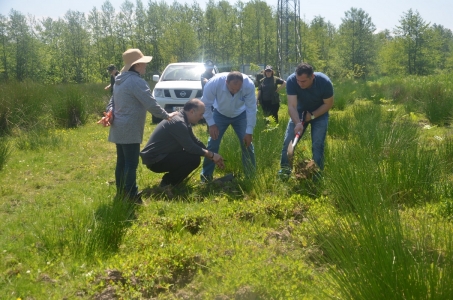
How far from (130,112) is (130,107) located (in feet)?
0.18

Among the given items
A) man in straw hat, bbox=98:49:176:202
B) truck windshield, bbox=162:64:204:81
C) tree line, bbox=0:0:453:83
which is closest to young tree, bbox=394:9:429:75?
tree line, bbox=0:0:453:83

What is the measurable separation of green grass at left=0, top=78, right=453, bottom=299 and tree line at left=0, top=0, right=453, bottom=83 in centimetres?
3606

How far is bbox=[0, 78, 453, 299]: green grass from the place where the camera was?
227cm

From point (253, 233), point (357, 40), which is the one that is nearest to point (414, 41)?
point (357, 40)

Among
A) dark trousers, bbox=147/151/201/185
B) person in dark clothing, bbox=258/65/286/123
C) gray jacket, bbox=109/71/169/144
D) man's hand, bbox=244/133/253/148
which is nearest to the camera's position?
gray jacket, bbox=109/71/169/144

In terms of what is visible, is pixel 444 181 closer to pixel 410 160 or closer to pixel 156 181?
pixel 410 160

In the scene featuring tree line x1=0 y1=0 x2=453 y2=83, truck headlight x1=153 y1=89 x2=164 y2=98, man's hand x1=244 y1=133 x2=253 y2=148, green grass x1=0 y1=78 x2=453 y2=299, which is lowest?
green grass x1=0 y1=78 x2=453 y2=299

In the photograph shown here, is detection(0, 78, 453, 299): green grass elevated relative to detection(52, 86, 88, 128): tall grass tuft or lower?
lower

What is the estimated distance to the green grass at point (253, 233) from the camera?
7.46 ft

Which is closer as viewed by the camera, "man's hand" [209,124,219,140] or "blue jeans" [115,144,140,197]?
"blue jeans" [115,144,140,197]

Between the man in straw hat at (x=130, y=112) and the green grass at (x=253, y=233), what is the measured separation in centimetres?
48

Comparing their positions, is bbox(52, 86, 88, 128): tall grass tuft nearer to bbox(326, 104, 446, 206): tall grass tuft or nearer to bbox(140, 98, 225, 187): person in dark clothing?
bbox(140, 98, 225, 187): person in dark clothing

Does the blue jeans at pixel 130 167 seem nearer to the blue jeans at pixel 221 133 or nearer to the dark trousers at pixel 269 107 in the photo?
the blue jeans at pixel 221 133

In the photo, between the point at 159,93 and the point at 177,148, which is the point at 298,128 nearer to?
the point at 177,148
